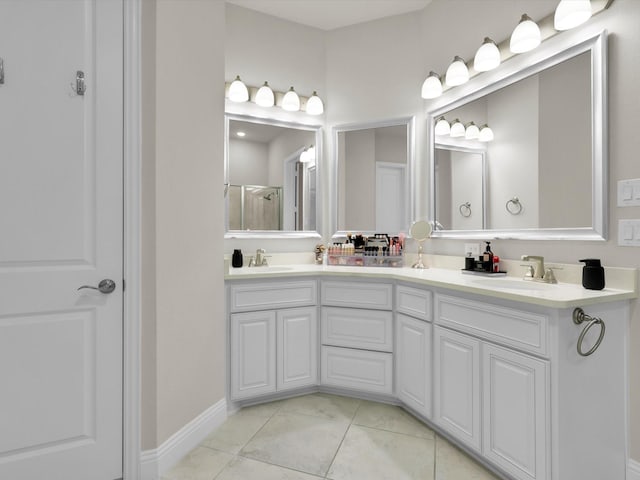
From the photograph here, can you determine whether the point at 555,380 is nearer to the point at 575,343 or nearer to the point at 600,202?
the point at 575,343

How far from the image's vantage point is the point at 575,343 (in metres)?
1.36

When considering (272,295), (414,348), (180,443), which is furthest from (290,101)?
(180,443)

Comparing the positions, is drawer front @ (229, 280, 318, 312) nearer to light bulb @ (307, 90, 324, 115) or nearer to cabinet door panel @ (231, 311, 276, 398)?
cabinet door panel @ (231, 311, 276, 398)

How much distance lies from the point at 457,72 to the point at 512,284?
4.71ft

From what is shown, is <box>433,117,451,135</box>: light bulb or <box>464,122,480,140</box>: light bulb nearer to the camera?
<box>464,122,480,140</box>: light bulb

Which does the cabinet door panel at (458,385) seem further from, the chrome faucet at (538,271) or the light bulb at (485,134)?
the light bulb at (485,134)

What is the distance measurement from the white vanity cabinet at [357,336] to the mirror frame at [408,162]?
0.71m

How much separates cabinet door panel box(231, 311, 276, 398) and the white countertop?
275 millimetres

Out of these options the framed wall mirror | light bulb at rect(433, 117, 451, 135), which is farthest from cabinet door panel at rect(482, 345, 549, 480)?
light bulb at rect(433, 117, 451, 135)

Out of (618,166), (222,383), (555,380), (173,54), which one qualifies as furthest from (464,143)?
(222,383)

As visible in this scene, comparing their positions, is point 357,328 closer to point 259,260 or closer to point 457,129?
point 259,260

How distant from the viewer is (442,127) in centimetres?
258

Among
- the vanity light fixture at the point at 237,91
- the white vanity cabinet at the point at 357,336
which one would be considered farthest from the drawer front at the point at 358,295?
the vanity light fixture at the point at 237,91

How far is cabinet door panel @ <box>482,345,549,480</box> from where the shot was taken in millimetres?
1365
